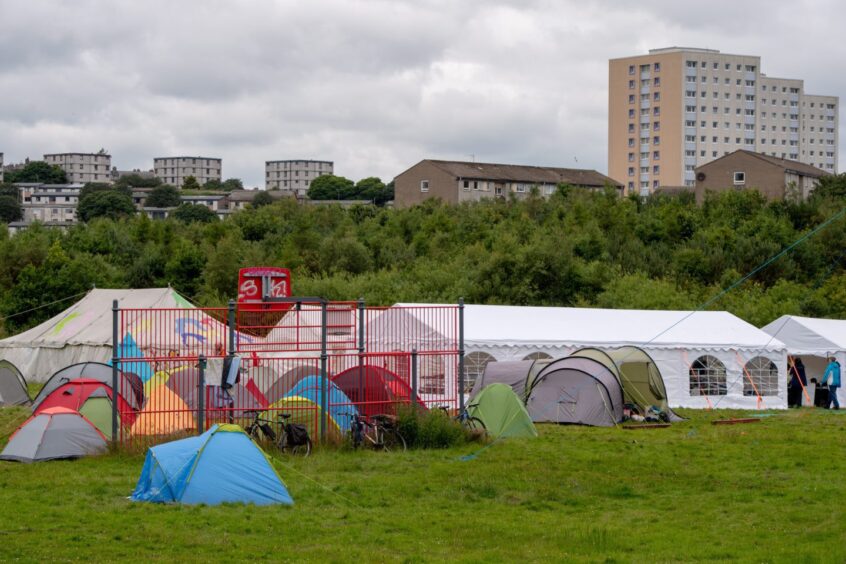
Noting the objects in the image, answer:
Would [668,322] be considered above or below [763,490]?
above

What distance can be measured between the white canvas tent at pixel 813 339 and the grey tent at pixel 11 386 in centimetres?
2172

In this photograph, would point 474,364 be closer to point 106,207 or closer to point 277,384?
point 277,384

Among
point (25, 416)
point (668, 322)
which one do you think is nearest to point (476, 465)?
point (25, 416)

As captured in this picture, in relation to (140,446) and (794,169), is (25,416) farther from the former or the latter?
(794,169)

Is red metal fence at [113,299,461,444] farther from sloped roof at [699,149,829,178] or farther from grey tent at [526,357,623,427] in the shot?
sloped roof at [699,149,829,178]

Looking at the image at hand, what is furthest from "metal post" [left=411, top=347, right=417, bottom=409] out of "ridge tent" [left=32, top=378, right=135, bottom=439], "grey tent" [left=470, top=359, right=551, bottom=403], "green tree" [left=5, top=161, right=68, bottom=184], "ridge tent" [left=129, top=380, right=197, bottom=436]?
"green tree" [left=5, top=161, right=68, bottom=184]

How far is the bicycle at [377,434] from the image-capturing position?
19281mm

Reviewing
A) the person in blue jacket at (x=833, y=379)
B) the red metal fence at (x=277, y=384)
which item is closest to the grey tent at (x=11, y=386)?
the red metal fence at (x=277, y=384)

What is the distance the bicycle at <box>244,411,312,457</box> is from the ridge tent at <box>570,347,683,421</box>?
9322mm

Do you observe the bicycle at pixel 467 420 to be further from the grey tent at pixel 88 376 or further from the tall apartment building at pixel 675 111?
the tall apartment building at pixel 675 111

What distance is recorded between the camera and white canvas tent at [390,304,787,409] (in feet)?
96.1

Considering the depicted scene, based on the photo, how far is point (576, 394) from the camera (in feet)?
81.5

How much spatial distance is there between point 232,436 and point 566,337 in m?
16.4

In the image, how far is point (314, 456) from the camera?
1834cm
